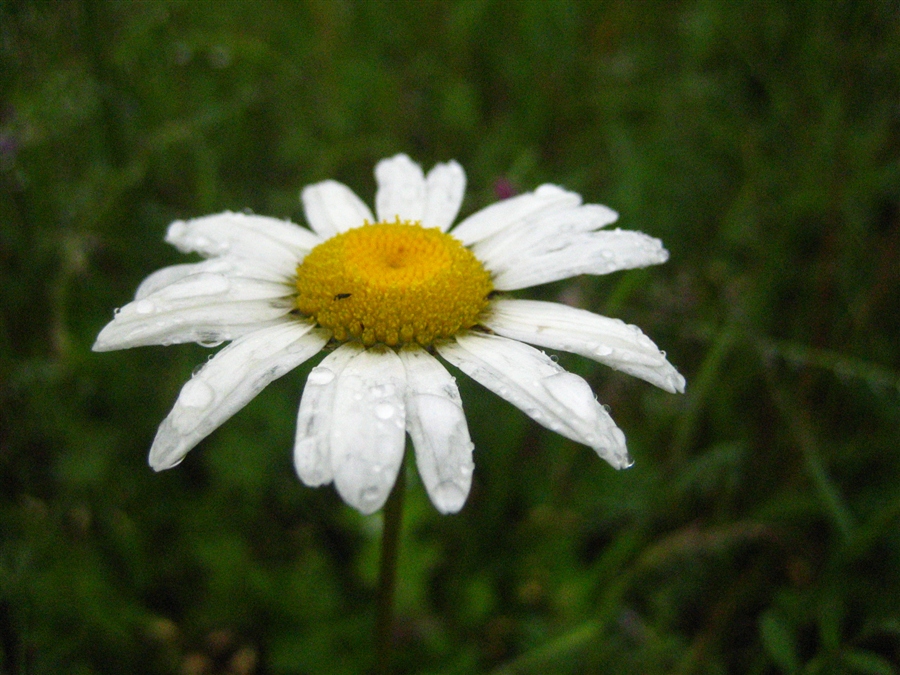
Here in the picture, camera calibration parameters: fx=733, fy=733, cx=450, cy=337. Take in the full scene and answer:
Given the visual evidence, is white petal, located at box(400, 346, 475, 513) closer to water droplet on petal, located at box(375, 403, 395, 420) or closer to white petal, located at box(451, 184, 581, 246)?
water droplet on petal, located at box(375, 403, 395, 420)

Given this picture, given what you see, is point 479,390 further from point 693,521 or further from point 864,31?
point 864,31

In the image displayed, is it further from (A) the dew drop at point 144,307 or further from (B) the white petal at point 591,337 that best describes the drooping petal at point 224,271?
(B) the white petal at point 591,337

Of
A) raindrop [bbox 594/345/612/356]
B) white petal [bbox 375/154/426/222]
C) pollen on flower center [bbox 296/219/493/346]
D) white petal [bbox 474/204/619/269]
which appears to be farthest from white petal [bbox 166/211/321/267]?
raindrop [bbox 594/345/612/356]

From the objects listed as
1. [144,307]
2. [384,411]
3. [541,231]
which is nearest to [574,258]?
[541,231]

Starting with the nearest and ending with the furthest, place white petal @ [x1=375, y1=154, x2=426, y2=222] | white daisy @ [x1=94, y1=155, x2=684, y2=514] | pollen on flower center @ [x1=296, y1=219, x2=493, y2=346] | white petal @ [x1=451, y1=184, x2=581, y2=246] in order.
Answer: white daisy @ [x1=94, y1=155, x2=684, y2=514] < pollen on flower center @ [x1=296, y1=219, x2=493, y2=346] < white petal @ [x1=451, y1=184, x2=581, y2=246] < white petal @ [x1=375, y1=154, x2=426, y2=222]

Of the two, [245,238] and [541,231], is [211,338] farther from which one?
[541,231]
